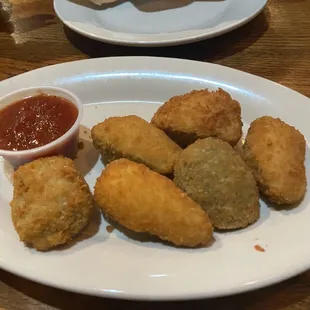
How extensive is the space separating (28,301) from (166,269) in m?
0.38

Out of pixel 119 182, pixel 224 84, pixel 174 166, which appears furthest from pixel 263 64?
pixel 119 182

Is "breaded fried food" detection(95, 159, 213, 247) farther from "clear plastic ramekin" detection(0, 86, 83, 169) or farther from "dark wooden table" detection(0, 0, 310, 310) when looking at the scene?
"dark wooden table" detection(0, 0, 310, 310)

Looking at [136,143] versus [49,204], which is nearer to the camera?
[49,204]

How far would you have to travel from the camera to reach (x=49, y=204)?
134 cm

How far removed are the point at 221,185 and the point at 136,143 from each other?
0.33m

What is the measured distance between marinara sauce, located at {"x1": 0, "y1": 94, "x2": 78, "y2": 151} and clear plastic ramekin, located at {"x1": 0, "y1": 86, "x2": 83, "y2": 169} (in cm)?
2

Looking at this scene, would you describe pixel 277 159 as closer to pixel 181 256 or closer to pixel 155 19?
→ pixel 181 256

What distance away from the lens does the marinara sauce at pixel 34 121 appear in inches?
61.6

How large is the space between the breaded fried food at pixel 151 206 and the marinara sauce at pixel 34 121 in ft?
0.94

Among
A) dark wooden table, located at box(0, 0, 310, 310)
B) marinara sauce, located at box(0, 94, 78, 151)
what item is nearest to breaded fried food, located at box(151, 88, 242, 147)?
marinara sauce, located at box(0, 94, 78, 151)

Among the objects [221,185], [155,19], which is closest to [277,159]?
[221,185]

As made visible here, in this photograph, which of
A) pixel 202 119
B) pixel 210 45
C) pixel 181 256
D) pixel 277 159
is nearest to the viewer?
pixel 181 256

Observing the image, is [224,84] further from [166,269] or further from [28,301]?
[28,301]

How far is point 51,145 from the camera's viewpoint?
1533mm
